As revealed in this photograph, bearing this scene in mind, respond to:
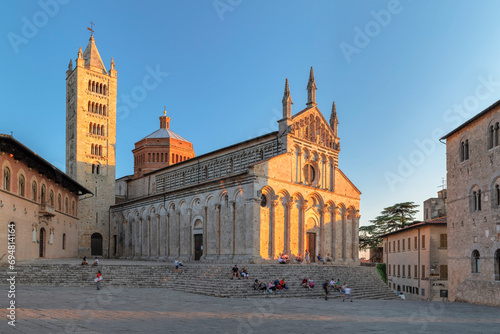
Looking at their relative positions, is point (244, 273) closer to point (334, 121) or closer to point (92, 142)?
point (334, 121)

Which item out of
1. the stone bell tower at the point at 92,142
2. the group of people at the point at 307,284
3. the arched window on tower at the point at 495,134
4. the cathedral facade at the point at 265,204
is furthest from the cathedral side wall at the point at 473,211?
the stone bell tower at the point at 92,142

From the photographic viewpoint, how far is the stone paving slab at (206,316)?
12472 millimetres

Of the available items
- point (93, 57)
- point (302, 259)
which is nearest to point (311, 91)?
point (302, 259)

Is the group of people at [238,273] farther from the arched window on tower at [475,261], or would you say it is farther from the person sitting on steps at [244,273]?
the arched window on tower at [475,261]

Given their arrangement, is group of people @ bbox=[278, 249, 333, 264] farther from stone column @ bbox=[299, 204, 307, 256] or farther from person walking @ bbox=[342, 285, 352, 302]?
person walking @ bbox=[342, 285, 352, 302]

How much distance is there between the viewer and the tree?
196ft

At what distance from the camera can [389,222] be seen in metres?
61.5

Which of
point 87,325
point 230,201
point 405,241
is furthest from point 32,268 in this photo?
point 405,241

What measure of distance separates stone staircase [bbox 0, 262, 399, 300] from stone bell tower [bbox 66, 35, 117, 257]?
22.1 meters

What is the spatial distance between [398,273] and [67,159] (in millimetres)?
39070

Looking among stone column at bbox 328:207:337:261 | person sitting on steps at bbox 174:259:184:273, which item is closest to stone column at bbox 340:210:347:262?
stone column at bbox 328:207:337:261

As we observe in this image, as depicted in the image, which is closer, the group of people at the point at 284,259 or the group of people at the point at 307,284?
the group of people at the point at 307,284

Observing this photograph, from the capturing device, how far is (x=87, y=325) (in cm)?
1250

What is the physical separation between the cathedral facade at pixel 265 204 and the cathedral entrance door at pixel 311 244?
0.08 meters
